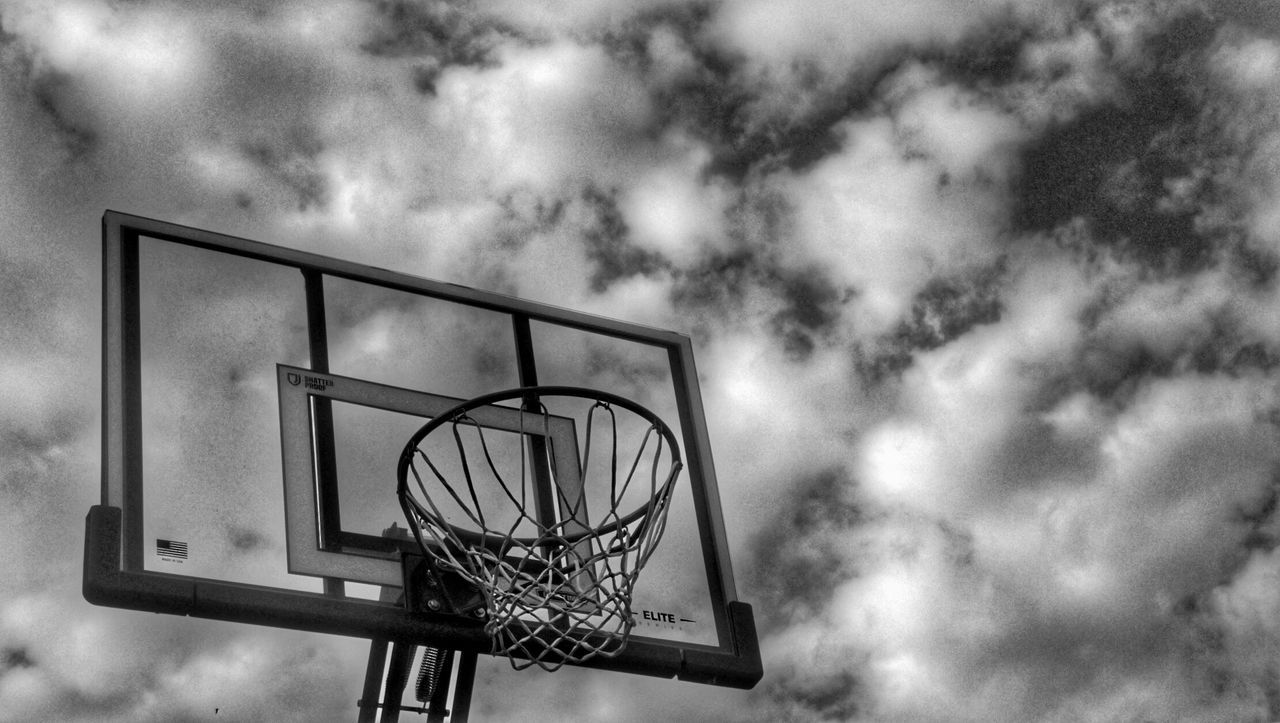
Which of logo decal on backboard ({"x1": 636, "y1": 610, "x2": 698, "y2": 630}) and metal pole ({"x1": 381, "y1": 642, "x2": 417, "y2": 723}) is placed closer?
logo decal on backboard ({"x1": 636, "y1": 610, "x2": 698, "y2": 630})

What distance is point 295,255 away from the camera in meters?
5.29

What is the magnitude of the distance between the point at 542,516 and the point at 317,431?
1.03 meters

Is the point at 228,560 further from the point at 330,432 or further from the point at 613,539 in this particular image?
the point at 613,539

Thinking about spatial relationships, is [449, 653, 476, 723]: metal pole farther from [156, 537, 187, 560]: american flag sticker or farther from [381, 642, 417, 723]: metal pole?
[156, 537, 187, 560]: american flag sticker

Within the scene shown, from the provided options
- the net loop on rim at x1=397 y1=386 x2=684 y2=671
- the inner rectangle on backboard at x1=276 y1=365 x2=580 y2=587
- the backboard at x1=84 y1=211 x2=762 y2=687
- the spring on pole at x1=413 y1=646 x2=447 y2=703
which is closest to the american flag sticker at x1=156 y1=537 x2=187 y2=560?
the backboard at x1=84 y1=211 x2=762 y2=687

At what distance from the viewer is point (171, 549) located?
4.21 meters

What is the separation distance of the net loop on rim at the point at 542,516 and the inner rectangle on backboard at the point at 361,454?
0.21 ft

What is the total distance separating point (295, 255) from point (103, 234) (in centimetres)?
81

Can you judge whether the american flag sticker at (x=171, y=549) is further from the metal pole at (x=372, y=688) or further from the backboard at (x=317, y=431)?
the metal pole at (x=372, y=688)

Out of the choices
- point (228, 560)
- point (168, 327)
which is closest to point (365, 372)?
point (168, 327)

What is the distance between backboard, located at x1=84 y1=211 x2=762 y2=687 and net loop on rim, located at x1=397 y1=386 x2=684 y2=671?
7cm

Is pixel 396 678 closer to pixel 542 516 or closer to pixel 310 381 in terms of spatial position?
pixel 542 516

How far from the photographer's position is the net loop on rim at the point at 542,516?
4.56 meters

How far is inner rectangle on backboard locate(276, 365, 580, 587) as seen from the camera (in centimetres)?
449
